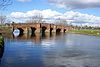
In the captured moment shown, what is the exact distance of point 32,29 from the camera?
15600 centimetres

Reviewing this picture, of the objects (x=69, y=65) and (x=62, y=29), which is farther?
(x=62, y=29)

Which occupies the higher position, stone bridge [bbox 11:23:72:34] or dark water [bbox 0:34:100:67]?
stone bridge [bbox 11:23:72:34]

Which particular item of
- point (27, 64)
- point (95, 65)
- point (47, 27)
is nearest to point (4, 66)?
point (27, 64)

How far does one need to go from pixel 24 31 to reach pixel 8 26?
1113cm

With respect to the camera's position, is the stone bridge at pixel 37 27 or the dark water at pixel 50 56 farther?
the stone bridge at pixel 37 27

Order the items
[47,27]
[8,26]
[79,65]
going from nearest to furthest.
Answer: [79,65], [8,26], [47,27]

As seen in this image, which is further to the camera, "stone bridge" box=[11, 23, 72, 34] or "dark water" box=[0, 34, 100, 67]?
"stone bridge" box=[11, 23, 72, 34]

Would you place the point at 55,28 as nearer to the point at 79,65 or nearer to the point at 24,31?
the point at 24,31

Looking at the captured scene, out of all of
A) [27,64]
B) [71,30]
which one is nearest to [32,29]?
[71,30]

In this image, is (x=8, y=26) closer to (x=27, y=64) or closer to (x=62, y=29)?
(x=62, y=29)

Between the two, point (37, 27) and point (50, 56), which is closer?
point (50, 56)

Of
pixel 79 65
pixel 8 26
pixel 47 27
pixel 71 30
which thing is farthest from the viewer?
pixel 71 30

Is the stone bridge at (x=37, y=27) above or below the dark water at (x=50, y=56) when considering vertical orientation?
above

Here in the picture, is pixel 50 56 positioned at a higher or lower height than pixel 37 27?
lower
